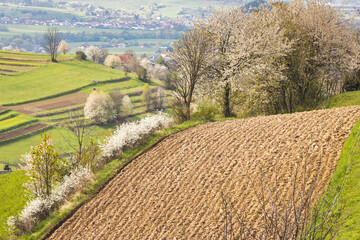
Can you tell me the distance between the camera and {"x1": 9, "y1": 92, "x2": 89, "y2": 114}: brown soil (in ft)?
287

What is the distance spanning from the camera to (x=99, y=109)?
3354 inches

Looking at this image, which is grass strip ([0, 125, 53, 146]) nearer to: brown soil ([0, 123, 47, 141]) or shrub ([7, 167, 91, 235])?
brown soil ([0, 123, 47, 141])

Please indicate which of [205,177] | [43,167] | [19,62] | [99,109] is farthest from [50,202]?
[19,62]

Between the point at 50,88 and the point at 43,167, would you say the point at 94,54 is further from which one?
the point at 43,167

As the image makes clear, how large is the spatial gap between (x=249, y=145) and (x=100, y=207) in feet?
25.9

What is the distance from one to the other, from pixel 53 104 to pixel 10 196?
67.3m

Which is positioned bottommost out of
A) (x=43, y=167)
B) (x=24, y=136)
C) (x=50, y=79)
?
(x=24, y=136)

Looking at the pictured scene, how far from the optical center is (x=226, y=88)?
97.5 ft

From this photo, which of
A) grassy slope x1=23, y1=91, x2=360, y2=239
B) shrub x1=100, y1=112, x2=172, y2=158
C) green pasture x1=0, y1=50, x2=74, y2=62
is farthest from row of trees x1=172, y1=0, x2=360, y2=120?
green pasture x1=0, y1=50, x2=74, y2=62

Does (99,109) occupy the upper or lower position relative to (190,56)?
lower

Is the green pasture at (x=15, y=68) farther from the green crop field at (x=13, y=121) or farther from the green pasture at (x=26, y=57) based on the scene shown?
the green crop field at (x=13, y=121)

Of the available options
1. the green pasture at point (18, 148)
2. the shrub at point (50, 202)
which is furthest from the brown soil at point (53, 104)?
the shrub at point (50, 202)

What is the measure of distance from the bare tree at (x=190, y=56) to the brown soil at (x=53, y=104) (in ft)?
223

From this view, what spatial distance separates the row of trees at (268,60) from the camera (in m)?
27.5
